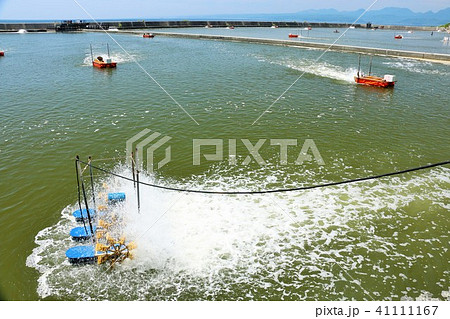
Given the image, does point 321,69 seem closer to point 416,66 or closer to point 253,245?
point 416,66

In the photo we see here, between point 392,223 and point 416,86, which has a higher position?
point 416,86

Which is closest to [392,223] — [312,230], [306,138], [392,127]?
[312,230]

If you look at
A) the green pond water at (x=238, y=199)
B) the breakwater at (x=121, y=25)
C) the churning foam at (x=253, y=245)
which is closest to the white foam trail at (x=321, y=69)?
the green pond water at (x=238, y=199)

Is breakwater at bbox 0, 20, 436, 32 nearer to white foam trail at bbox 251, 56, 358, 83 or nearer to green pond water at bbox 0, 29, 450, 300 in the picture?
white foam trail at bbox 251, 56, 358, 83

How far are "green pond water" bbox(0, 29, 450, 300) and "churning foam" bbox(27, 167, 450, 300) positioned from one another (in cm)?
6

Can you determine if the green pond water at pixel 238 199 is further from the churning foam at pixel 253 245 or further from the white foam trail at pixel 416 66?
the white foam trail at pixel 416 66

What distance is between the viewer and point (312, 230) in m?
13.9

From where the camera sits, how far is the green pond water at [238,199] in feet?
36.5

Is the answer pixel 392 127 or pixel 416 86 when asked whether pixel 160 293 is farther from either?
pixel 416 86

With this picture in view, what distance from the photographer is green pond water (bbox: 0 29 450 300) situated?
11.1 metres

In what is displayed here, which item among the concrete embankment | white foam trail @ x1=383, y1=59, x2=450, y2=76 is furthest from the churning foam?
the concrete embankment

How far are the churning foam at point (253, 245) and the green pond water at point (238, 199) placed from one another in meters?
0.06

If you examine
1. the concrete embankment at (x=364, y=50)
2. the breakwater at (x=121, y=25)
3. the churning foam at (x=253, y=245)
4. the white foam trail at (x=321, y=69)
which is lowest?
the churning foam at (x=253, y=245)
